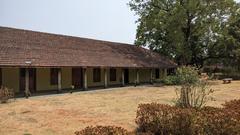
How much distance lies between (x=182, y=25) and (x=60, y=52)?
62.1 ft

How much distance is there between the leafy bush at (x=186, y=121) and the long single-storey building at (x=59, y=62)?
13.0 metres

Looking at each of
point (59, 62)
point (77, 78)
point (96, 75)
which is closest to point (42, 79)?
point (59, 62)

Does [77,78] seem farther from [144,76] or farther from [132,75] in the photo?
[144,76]

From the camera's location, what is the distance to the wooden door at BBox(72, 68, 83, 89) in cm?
3043

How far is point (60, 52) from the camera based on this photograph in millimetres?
28594

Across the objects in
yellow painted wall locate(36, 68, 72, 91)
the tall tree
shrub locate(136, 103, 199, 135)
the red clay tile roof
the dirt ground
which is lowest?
the dirt ground

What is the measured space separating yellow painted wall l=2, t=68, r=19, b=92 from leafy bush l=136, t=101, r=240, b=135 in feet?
48.4

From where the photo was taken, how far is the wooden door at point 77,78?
99.8ft

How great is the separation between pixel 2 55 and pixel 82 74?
918cm

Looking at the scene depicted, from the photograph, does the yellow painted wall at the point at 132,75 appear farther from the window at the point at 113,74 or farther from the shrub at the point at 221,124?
the shrub at the point at 221,124

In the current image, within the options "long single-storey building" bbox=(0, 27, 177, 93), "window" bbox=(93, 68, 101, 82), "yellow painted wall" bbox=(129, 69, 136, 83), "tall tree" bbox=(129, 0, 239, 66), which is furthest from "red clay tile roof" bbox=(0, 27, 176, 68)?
"tall tree" bbox=(129, 0, 239, 66)

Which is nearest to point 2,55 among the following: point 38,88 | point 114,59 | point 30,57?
point 30,57

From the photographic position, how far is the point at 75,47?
31906 millimetres

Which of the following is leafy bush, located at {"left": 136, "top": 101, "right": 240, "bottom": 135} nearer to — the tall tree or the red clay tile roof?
the red clay tile roof
